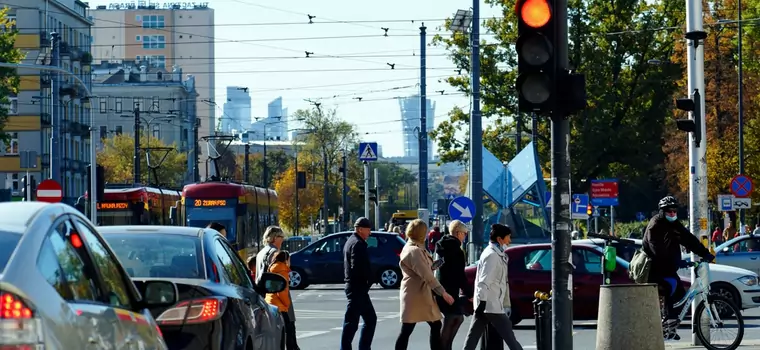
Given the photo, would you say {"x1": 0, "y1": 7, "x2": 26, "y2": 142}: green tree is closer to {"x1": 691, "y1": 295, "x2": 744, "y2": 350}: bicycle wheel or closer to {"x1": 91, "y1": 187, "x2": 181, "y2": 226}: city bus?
{"x1": 91, "y1": 187, "x2": 181, "y2": 226}: city bus

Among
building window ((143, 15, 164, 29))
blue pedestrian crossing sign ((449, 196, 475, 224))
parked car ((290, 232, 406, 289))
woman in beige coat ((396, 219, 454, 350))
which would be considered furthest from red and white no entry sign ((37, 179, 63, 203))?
building window ((143, 15, 164, 29))

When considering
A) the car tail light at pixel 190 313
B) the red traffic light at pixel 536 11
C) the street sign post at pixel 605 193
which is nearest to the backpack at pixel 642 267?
the red traffic light at pixel 536 11

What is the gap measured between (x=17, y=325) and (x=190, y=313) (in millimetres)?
5102

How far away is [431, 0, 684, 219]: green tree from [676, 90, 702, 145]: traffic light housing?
43.2 meters

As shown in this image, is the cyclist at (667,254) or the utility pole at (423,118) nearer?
the cyclist at (667,254)

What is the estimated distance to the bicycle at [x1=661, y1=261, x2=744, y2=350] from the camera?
54.0 ft

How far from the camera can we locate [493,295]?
49.3 ft

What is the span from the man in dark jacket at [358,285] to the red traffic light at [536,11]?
184 inches

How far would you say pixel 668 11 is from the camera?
205 feet

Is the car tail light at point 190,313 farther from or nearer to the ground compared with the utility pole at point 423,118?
nearer to the ground

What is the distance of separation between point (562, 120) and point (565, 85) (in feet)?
1.12

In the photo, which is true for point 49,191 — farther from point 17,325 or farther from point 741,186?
point 17,325

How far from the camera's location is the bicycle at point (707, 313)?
16469mm

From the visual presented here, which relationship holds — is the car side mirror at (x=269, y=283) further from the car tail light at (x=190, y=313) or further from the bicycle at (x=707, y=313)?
the bicycle at (x=707, y=313)
